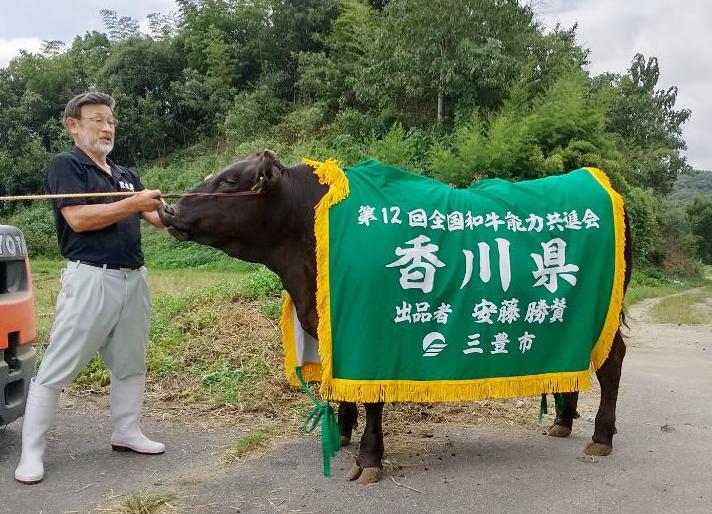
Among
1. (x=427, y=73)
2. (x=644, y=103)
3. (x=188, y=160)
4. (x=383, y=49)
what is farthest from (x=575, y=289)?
(x=188, y=160)

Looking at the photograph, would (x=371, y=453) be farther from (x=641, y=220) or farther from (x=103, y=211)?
(x=641, y=220)

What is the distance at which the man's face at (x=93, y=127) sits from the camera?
3.74 m

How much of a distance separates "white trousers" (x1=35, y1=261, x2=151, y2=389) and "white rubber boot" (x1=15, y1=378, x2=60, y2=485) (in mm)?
57

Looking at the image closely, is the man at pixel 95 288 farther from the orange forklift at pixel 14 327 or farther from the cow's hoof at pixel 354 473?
the cow's hoof at pixel 354 473

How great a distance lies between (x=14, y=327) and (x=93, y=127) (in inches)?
47.0

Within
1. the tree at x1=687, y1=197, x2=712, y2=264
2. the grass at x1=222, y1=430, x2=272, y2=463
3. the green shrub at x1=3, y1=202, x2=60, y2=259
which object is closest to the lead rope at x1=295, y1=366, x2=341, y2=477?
the grass at x1=222, y1=430, x2=272, y2=463

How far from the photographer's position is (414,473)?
3.69m

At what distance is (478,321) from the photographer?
147 inches

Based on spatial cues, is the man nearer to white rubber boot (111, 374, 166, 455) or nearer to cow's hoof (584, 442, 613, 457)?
white rubber boot (111, 374, 166, 455)

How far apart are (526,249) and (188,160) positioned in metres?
25.7

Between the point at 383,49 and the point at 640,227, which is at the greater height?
the point at 383,49

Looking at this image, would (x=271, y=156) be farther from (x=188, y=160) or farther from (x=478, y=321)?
(x=188, y=160)

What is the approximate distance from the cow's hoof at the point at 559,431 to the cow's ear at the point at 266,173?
2420mm

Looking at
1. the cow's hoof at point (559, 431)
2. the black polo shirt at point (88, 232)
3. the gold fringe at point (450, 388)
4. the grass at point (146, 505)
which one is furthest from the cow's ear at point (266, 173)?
the cow's hoof at point (559, 431)
